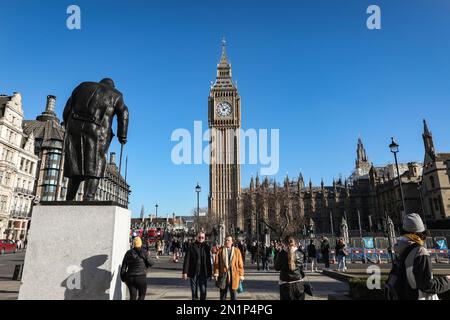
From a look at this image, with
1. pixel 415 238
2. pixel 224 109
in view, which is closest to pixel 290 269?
pixel 415 238

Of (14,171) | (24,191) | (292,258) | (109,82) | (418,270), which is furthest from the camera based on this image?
(24,191)

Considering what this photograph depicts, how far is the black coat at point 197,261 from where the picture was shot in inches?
281

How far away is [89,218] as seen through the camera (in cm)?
500

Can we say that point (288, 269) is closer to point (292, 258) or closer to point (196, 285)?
point (292, 258)

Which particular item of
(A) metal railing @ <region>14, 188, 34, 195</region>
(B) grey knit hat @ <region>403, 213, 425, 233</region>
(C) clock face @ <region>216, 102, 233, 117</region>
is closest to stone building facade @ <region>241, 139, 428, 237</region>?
(C) clock face @ <region>216, 102, 233, 117</region>

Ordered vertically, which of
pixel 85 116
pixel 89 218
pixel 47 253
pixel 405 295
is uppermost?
pixel 85 116

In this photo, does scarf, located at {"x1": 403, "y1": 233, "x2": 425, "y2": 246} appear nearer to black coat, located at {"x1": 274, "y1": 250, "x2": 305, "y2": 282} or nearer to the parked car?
black coat, located at {"x1": 274, "y1": 250, "x2": 305, "y2": 282}

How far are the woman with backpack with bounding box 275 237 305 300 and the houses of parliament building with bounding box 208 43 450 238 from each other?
142ft

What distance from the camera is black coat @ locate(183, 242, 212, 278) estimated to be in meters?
7.13

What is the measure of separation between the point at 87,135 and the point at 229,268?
4.24 meters

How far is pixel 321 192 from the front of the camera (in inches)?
3898
